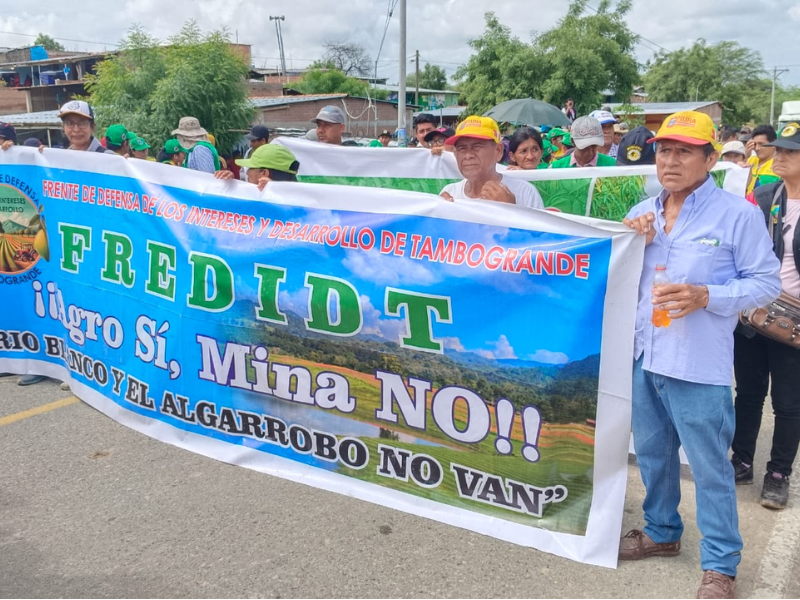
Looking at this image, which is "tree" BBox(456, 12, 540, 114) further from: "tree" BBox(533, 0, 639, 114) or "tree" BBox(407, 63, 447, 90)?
"tree" BBox(407, 63, 447, 90)

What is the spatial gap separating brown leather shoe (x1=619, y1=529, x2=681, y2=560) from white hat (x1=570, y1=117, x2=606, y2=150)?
131 inches

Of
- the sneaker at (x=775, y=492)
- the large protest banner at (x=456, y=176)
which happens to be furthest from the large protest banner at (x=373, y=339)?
the large protest banner at (x=456, y=176)

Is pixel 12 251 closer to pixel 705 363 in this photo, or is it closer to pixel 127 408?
pixel 127 408

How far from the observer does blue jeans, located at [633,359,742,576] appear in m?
2.62

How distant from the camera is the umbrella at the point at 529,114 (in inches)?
488

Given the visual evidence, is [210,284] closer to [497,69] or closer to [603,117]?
[603,117]

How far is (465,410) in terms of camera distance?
3.15 meters

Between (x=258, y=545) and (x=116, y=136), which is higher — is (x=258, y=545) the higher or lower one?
the lower one

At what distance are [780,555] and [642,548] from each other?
607mm

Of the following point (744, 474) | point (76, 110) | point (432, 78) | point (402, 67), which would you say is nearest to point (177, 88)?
point (402, 67)

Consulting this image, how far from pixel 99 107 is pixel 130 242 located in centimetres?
1825

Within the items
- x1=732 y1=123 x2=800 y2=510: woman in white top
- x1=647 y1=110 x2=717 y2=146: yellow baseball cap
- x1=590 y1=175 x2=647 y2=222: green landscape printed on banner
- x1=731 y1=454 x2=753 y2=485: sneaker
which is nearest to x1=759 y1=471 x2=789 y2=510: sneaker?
x1=732 y1=123 x2=800 y2=510: woman in white top

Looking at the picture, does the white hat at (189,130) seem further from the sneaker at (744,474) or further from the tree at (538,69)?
the tree at (538,69)

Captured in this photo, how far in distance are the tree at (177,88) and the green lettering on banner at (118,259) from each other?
14.8 m
